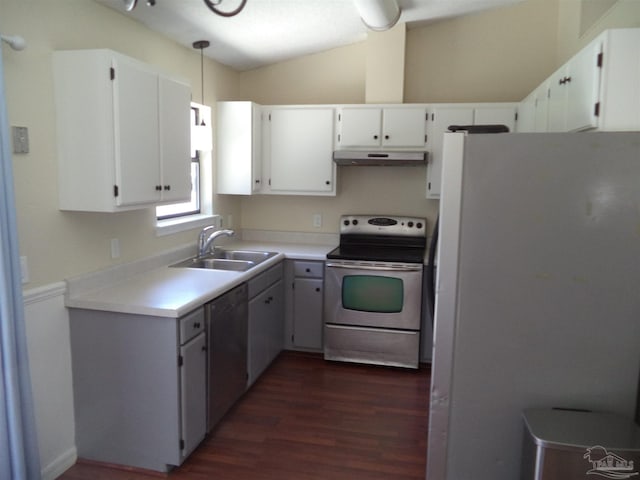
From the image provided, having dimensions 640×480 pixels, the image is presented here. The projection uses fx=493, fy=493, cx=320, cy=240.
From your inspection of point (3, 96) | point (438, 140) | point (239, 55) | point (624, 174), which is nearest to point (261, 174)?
point (239, 55)

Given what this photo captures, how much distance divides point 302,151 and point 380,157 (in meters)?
0.70

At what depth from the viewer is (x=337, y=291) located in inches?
154

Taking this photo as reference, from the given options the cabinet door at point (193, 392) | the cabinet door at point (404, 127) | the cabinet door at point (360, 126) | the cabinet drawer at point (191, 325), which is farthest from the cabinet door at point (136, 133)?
the cabinet door at point (404, 127)

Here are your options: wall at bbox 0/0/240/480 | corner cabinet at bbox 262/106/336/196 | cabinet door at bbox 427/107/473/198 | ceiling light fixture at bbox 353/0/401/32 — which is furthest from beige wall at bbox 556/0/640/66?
wall at bbox 0/0/240/480

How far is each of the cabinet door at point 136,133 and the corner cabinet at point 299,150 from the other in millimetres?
1672

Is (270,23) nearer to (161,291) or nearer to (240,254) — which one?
(240,254)

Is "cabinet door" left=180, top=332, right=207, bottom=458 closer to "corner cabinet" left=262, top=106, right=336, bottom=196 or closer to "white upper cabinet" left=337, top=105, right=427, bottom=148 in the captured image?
"corner cabinet" left=262, top=106, right=336, bottom=196

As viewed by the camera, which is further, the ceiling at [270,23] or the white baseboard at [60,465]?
the ceiling at [270,23]

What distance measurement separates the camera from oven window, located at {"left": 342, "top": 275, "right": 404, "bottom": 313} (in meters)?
3.80

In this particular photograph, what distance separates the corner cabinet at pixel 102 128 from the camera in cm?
231

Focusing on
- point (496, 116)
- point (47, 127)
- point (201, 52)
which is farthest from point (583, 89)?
point (201, 52)

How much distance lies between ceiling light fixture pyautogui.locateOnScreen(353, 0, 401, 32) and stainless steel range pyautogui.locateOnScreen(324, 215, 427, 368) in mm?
1690

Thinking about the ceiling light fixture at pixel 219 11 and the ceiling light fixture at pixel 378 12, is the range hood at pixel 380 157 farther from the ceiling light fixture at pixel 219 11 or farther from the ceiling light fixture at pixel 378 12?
the ceiling light fixture at pixel 219 11

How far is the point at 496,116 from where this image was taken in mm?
3854
